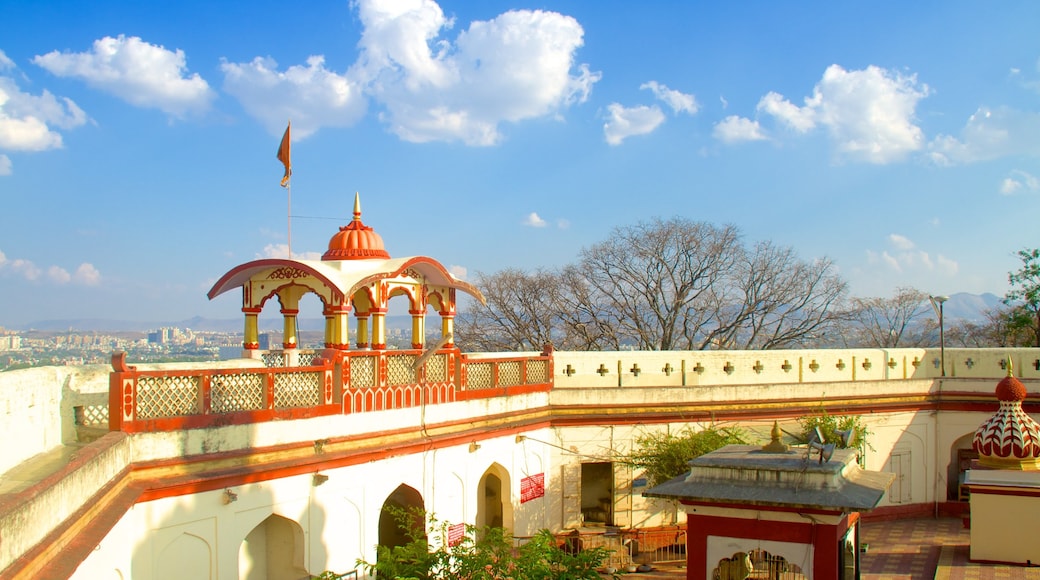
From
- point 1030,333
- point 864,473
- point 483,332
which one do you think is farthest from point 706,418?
point 1030,333

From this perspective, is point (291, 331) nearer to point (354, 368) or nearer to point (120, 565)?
point (354, 368)

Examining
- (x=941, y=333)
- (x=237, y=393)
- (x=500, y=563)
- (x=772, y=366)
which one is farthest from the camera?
(x=941, y=333)

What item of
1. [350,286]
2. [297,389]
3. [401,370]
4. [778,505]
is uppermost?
[350,286]

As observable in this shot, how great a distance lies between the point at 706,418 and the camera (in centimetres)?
1655

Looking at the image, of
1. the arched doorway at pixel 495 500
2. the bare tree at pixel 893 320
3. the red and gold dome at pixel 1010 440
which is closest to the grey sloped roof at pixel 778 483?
the arched doorway at pixel 495 500

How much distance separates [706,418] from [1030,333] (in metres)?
21.6

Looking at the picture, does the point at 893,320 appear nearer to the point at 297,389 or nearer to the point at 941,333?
the point at 941,333

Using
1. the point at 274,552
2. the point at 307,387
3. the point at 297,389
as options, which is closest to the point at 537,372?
the point at 307,387

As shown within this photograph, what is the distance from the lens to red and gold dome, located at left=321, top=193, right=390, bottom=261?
45.1 feet

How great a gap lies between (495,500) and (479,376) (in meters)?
2.96

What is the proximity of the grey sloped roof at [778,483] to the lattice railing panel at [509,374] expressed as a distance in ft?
19.6

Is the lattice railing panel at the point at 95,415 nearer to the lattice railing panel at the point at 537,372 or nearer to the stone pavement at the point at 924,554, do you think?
the lattice railing panel at the point at 537,372

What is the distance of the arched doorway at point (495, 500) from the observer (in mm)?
14758

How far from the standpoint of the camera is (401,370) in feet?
41.5
